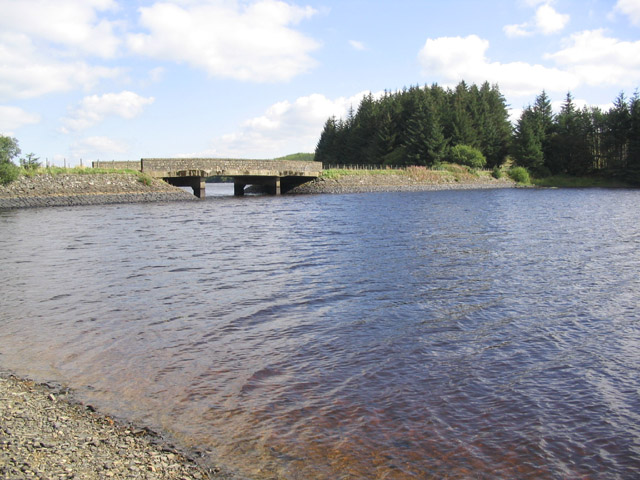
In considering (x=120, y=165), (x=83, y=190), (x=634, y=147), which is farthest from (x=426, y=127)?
(x=83, y=190)

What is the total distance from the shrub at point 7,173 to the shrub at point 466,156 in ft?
284

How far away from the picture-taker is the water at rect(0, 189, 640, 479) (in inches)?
289

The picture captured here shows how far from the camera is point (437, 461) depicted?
697 centimetres

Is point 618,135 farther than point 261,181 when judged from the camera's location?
Yes

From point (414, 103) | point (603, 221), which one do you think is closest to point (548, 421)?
point (603, 221)

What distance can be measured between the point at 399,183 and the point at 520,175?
32.5m

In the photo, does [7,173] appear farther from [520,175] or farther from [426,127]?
[520,175]

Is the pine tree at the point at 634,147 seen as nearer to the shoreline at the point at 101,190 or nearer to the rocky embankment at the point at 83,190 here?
the shoreline at the point at 101,190

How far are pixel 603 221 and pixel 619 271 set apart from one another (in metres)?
21.7

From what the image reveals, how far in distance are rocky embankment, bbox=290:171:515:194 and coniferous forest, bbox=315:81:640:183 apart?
8547mm

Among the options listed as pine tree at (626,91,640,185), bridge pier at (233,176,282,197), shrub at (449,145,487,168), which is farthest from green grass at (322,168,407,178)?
pine tree at (626,91,640,185)

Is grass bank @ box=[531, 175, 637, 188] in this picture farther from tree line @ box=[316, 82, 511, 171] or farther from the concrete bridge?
the concrete bridge

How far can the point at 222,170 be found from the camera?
76125 mm

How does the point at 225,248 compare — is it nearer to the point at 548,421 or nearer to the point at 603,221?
the point at 548,421
